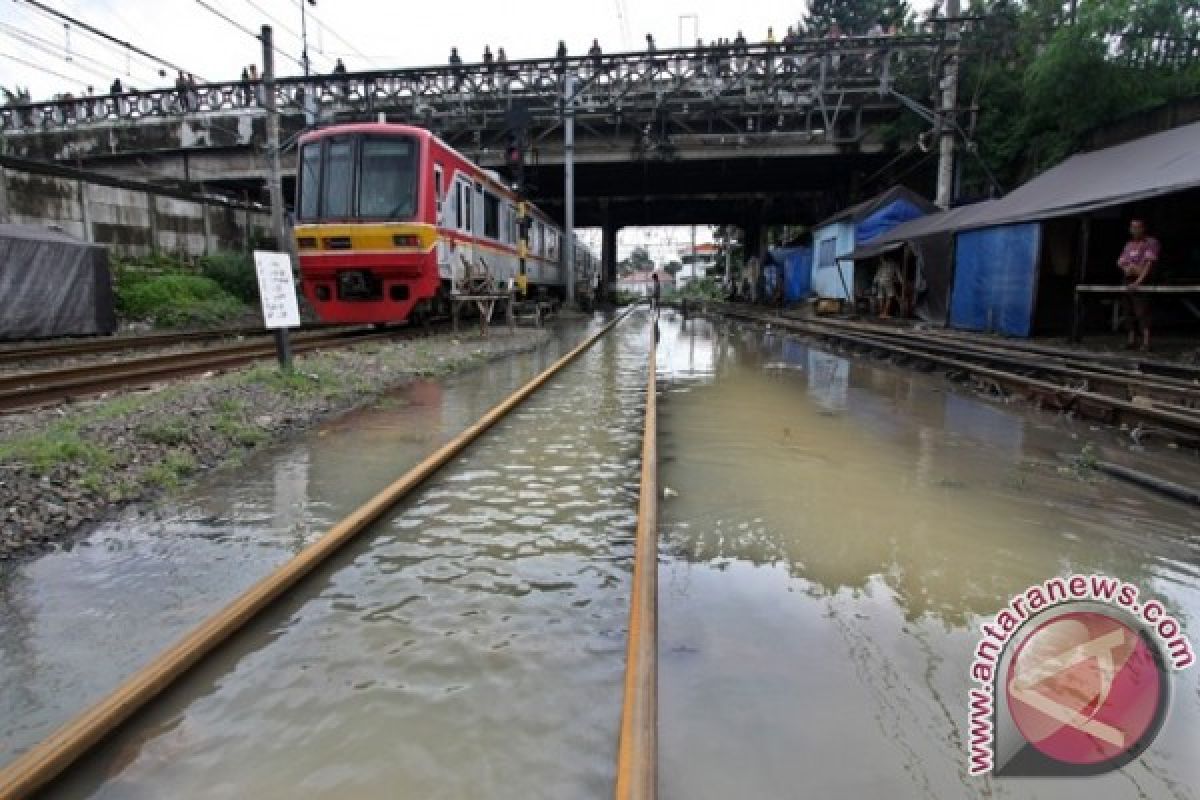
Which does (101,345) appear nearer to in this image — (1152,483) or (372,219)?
(372,219)

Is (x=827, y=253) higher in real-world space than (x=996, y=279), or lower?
higher

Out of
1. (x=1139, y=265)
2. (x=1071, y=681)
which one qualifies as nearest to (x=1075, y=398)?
(x=1139, y=265)

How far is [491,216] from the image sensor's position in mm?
16781

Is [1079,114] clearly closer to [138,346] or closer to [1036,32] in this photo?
[1036,32]

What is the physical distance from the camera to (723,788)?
2.08 metres

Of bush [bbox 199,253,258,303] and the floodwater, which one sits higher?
bush [bbox 199,253,258,303]

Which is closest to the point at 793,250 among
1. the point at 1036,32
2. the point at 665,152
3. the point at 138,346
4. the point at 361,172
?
the point at 665,152

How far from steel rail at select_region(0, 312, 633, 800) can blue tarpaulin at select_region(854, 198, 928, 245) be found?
2017 cm

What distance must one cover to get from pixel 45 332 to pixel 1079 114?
22801 mm

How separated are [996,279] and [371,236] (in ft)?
37.6

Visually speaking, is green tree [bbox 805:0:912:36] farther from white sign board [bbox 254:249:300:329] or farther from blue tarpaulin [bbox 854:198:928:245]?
white sign board [bbox 254:249:300:329]

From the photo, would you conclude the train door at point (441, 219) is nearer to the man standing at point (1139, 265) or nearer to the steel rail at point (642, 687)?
the steel rail at point (642, 687)

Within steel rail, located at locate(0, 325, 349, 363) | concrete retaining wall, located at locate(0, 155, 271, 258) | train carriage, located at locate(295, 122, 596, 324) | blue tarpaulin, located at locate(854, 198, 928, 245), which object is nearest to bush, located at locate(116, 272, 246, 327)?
concrete retaining wall, located at locate(0, 155, 271, 258)

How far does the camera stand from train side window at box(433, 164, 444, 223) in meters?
12.5
